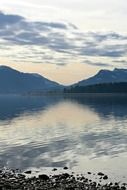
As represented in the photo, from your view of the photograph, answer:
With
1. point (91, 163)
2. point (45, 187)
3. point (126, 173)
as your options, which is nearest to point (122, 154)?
point (91, 163)

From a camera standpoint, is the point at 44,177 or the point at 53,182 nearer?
the point at 53,182

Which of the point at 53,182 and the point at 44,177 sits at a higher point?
the point at 44,177

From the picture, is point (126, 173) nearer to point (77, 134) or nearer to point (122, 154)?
point (122, 154)

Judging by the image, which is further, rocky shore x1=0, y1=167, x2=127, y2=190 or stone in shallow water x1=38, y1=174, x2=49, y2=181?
stone in shallow water x1=38, y1=174, x2=49, y2=181

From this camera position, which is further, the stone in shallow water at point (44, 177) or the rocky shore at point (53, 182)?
the stone in shallow water at point (44, 177)

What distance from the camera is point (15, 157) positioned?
44906mm

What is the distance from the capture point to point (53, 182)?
3262 centimetres

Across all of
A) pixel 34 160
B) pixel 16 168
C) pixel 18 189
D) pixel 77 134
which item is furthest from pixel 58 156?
pixel 77 134

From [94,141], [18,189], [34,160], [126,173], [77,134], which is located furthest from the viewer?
[77,134]

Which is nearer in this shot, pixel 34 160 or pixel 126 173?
pixel 126 173

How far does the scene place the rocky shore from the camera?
100 ft

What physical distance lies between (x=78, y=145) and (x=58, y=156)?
7.97 m

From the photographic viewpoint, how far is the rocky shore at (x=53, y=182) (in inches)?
1206

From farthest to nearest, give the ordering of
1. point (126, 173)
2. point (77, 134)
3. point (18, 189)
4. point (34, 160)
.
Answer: point (77, 134) → point (34, 160) → point (126, 173) → point (18, 189)
